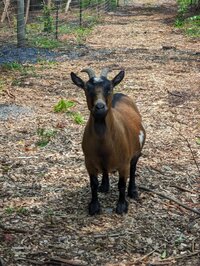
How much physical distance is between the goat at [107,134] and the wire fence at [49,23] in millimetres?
8421

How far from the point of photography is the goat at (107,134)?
4.31m

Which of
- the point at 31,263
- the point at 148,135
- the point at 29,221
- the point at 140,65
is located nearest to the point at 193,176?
the point at 148,135

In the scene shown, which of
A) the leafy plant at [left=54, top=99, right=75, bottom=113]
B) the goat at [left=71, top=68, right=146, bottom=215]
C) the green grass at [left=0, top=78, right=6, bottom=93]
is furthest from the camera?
the green grass at [left=0, top=78, right=6, bottom=93]

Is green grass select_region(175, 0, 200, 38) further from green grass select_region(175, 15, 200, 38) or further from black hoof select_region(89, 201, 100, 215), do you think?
black hoof select_region(89, 201, 100, 215)

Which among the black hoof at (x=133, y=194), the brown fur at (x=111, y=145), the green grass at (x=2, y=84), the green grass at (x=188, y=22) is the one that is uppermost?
the brown fur at (x=111, y=145)

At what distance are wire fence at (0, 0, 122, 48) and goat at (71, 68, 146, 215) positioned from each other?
27.6 feet

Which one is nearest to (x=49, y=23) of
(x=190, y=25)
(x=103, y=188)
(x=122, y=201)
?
(x=190, y=25)

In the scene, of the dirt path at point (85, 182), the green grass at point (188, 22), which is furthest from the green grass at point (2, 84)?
the green grass at point (188, 22)

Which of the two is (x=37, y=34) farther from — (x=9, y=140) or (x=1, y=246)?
(x=1, y=246)

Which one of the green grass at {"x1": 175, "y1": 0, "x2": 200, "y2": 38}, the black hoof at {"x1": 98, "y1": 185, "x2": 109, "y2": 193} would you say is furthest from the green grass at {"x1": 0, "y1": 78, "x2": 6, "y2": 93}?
the green grass at {"x1": 175, "y1": 0, "x2": 200, "y2": 38}

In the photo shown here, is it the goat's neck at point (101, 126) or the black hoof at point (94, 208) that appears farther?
the black hoof at point (94, 208)

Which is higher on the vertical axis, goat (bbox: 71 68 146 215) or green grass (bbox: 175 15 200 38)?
goat (bbox: 71 68 146 215)

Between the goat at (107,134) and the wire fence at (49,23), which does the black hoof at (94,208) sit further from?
the wire fence at (49,23)

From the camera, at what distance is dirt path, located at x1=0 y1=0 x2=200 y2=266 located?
4.36 metres
